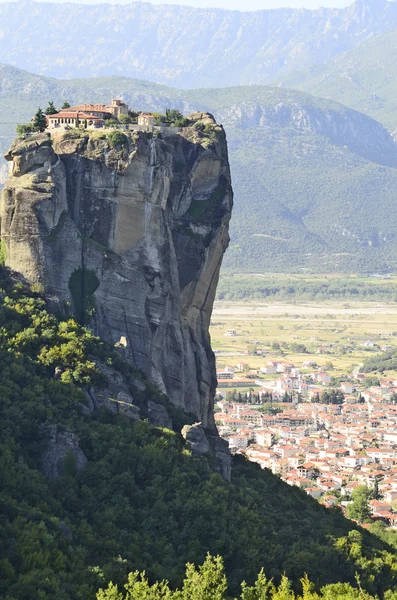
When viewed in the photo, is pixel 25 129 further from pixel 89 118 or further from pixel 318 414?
pixel 318 414

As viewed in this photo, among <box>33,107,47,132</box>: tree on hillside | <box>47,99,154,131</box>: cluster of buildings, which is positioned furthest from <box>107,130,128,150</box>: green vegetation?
<box>33,107,47,132</box>: tree on hillside

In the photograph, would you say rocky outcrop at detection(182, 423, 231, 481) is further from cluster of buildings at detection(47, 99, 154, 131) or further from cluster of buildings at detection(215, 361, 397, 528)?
cluster of buildings at detection(215, 361, 397, 528)

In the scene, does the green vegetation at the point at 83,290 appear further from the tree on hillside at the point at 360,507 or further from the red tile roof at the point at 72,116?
the tree on hillside at the point at 360,507

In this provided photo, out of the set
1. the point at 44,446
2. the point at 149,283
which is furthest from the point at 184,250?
the point at 44,446

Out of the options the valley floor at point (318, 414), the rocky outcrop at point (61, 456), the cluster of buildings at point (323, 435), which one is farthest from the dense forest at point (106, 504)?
the cluster of buildings at point (323, 435)

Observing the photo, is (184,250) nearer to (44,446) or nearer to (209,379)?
(209,379)

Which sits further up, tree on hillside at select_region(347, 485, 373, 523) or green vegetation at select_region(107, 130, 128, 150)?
green vegetation at select_region(107, 130, 128, 150)
